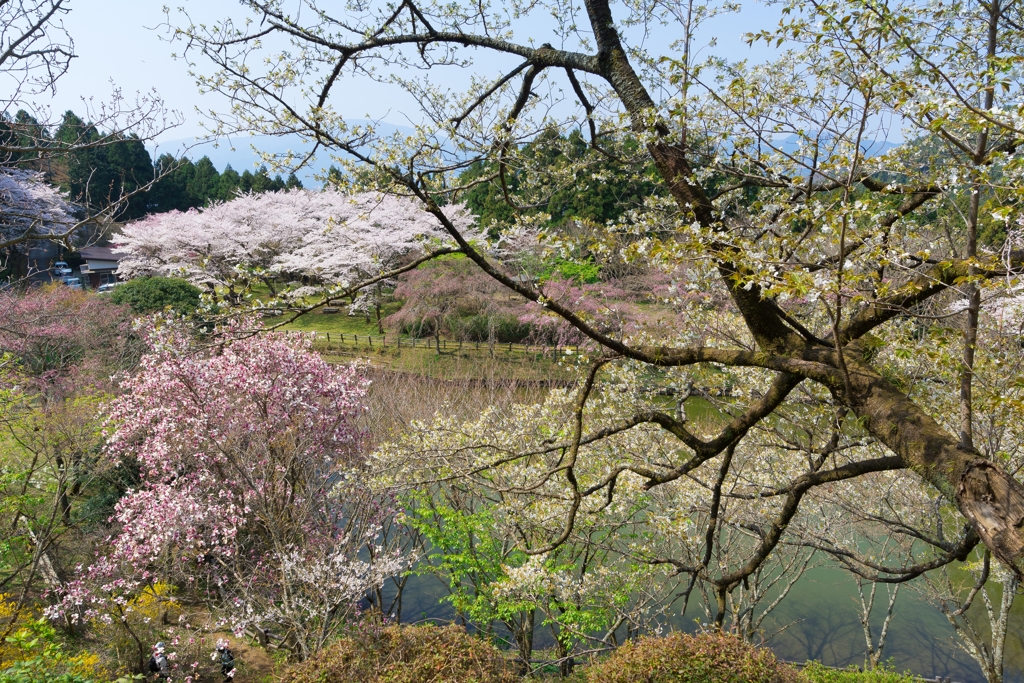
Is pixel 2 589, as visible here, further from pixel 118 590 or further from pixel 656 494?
pixel 656 494

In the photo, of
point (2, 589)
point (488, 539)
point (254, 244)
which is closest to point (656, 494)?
point (488, 539)

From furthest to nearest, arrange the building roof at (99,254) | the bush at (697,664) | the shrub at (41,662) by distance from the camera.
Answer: the building roof at (99,254) < the bush at (697,664) < the shrub at (41,662)

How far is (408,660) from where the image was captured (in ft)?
16.4

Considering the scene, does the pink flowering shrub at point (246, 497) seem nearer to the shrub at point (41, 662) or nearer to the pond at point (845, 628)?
the shrub at point (41, 662)

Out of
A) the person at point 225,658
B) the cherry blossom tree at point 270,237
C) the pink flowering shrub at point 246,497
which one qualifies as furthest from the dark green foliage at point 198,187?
the person at point 225,658

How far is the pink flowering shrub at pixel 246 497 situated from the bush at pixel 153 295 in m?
5.54

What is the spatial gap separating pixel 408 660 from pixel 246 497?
322 cm

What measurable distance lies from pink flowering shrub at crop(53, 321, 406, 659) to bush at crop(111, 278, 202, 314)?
18.2ft

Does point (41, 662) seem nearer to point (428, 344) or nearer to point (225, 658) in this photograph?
point (225, 658)

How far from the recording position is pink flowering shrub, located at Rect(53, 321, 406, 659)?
676cm

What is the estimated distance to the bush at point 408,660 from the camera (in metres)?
4.73

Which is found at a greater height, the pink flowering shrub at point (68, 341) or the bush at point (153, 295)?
the bush at point (153, 295)

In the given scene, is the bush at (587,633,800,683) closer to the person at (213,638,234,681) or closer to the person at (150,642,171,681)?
the person at (213,638,234,681)

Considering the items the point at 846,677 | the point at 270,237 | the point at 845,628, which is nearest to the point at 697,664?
the point at 846,677
